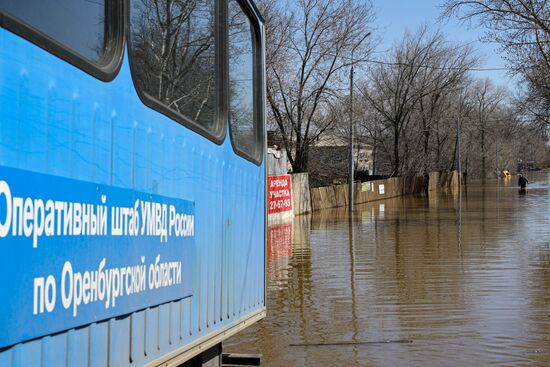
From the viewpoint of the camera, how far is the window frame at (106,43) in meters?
2.30

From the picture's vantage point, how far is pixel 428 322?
9641 millimetres

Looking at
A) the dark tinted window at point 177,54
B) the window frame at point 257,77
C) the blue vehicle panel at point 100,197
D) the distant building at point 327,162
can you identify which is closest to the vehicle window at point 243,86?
the window frame at point 257,77

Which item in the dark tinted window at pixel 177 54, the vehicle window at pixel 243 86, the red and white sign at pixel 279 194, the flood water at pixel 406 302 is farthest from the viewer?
the red and white sign at pixel 279 194

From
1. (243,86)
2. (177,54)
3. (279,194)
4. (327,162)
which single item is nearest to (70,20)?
(177,54)

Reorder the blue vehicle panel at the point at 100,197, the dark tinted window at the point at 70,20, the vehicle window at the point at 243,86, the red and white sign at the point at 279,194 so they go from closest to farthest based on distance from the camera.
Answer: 1. the blue vehicle panel at the point at 100,197
2. the dark tinted window at the point at 70,20
3. the vehicle window at the point at 243,86
4. the red and white sign at the point at 279,194

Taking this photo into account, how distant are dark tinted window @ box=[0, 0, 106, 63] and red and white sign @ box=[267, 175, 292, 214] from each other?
25.0m

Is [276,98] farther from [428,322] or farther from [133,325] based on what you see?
[133,325]

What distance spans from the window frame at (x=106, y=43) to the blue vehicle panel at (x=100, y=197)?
3 cm

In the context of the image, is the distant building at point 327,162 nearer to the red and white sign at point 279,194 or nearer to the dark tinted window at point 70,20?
the red and white sign at point 279,194

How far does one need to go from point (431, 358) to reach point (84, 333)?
5.59 m

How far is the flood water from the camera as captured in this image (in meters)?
8.07

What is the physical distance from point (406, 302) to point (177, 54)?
26.0 ft

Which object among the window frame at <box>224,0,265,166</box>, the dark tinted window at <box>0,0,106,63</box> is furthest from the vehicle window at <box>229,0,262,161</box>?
the dark tinted window at <box>0,0,106,63</box>

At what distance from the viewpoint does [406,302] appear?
11.1 metres
